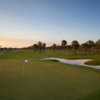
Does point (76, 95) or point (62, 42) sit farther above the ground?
point (62, 42)

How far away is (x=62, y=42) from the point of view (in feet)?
254

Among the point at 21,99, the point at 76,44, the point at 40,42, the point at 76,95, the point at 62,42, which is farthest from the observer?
the point at 40,42

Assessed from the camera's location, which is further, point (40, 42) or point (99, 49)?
point (40, 42)

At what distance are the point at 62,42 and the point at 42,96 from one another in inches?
2914

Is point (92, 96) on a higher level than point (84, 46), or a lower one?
lower

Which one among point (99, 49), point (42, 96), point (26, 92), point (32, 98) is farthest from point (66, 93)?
point (99, 49)

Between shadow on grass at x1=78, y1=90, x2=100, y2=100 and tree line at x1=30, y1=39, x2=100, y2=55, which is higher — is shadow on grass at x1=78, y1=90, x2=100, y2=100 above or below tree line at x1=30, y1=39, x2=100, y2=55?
below

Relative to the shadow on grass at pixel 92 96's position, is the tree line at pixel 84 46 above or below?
above

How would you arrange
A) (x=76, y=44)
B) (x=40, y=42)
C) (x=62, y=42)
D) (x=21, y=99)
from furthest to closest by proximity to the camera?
(x=40, y=42)
(x=62, y=42)
(x=76, y=44)
(x=21, y=99)

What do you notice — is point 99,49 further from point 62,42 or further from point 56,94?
point 56,94

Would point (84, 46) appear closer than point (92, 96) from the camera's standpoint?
No

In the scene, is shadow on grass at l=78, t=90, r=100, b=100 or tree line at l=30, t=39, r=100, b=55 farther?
tree line at l=30, t=39, r=100, b=55

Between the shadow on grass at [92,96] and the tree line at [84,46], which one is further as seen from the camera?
the tree line at [84,46]

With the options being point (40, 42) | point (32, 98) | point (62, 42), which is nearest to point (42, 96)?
point (32, 98)
